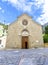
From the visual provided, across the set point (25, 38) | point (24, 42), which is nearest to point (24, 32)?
point (25, 38)

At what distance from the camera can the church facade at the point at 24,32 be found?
46.9 feet

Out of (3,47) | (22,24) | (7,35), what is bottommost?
(3,47)

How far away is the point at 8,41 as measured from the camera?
1429cm

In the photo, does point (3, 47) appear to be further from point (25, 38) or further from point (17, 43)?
point (25, 38)

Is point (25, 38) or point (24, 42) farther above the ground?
point (25, 38)

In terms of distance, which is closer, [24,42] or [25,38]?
[24,42]

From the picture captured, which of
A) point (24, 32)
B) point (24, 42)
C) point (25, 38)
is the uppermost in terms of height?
point (24, 32)

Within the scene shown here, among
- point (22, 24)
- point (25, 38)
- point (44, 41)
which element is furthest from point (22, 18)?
point (44, 41)

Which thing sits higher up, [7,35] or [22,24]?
[22,24]

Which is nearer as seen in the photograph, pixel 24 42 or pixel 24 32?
pixel 24 42

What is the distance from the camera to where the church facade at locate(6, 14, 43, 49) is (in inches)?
563

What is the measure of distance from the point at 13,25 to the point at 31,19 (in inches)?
60.3

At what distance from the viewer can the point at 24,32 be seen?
14852mm

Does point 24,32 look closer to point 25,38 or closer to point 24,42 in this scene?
point 25,38
